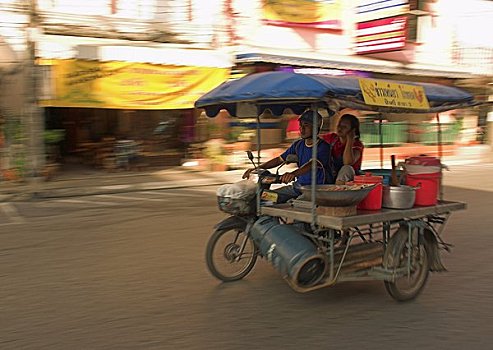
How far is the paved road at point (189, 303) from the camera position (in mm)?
4105

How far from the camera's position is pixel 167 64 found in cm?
1316

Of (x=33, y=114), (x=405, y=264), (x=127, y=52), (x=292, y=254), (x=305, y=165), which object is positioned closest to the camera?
(x=292, y=254)

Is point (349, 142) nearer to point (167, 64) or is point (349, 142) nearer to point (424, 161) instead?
point (424, 161)

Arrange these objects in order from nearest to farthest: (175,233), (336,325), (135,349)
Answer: (135,349), (336,325), (175,233)

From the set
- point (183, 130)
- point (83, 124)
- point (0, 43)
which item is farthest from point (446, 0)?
point (0, 43)

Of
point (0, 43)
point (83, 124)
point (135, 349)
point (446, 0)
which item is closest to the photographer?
point (135, 349)

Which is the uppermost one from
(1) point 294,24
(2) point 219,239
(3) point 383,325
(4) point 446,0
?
(4) point 446,0

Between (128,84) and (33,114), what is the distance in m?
2.38

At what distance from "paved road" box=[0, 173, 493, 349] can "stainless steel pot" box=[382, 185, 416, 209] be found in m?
0.86

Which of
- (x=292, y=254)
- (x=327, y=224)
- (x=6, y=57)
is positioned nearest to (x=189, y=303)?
(x=292, y=254)

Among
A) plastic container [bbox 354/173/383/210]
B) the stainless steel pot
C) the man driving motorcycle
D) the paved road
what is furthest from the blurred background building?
plastic container [bbox 354/173/383/210]

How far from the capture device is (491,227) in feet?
27.1

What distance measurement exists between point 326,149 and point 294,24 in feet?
37.5

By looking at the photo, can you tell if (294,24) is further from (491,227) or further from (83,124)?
(491,227)
